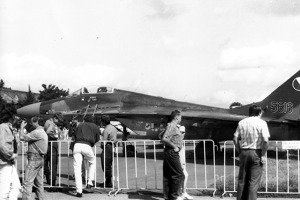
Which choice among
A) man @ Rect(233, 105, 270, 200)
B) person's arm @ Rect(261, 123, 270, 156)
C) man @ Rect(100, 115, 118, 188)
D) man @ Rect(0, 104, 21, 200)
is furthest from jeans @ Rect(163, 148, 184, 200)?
man @ Rect(0, 104, 21, 200)

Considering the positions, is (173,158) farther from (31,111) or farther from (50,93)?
(50,93)

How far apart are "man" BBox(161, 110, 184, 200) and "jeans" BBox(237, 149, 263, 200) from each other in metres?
1.29

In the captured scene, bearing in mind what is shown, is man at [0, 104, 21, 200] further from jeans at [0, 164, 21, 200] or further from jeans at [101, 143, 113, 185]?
jeans at [101, 143, 113, 185]

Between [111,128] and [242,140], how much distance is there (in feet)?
12.8

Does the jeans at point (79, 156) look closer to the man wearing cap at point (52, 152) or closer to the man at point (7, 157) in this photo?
the man wearing cap at point (52, 152)

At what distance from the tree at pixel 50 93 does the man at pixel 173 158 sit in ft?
124

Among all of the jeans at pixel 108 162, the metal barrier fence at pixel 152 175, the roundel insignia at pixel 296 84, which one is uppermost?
the roundel insignia at pixel 296 84

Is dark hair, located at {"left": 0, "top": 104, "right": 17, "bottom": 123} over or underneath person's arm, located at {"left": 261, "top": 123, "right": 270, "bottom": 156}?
over

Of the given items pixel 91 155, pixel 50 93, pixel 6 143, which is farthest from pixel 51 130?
pixel 50 93

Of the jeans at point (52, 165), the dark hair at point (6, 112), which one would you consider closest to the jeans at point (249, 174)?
the dark hair at point (6, 112)

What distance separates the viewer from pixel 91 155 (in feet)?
27.0

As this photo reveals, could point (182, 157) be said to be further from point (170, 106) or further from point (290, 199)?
point (170, 106)

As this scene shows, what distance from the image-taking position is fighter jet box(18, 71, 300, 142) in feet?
51.7

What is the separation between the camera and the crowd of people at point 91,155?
19.5 feet
